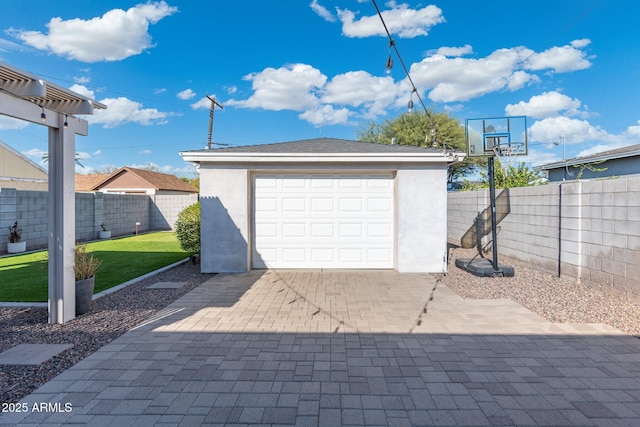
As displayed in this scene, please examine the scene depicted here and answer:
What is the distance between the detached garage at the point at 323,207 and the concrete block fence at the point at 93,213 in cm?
764

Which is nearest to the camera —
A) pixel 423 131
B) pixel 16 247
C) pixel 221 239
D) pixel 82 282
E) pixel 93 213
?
pixel 82 282

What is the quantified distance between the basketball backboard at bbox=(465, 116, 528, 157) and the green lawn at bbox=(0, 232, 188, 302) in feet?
27.5

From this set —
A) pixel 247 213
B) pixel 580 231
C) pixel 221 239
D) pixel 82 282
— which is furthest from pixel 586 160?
pixel 82 282

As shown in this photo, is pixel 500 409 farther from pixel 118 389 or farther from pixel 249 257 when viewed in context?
pixel 249 257

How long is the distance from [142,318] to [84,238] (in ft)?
40.5

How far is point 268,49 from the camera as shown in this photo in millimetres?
14273

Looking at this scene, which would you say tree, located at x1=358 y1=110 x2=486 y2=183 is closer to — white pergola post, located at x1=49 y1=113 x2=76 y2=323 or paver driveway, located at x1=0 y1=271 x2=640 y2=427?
paver driveway, located at x1=0 y1=271 x2=640 y2=427

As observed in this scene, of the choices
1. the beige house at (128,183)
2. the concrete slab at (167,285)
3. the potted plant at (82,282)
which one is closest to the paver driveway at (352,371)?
the potted plant at (82,282)

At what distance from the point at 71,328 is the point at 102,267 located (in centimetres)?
480

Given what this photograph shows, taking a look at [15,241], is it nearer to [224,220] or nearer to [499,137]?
[224,220]

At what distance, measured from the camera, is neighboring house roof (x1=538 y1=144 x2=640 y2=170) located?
13.5m

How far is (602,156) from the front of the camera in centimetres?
1458

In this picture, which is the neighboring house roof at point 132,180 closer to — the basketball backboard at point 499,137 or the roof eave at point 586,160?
the basketball backboard at point 499,137

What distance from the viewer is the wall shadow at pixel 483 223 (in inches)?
357
